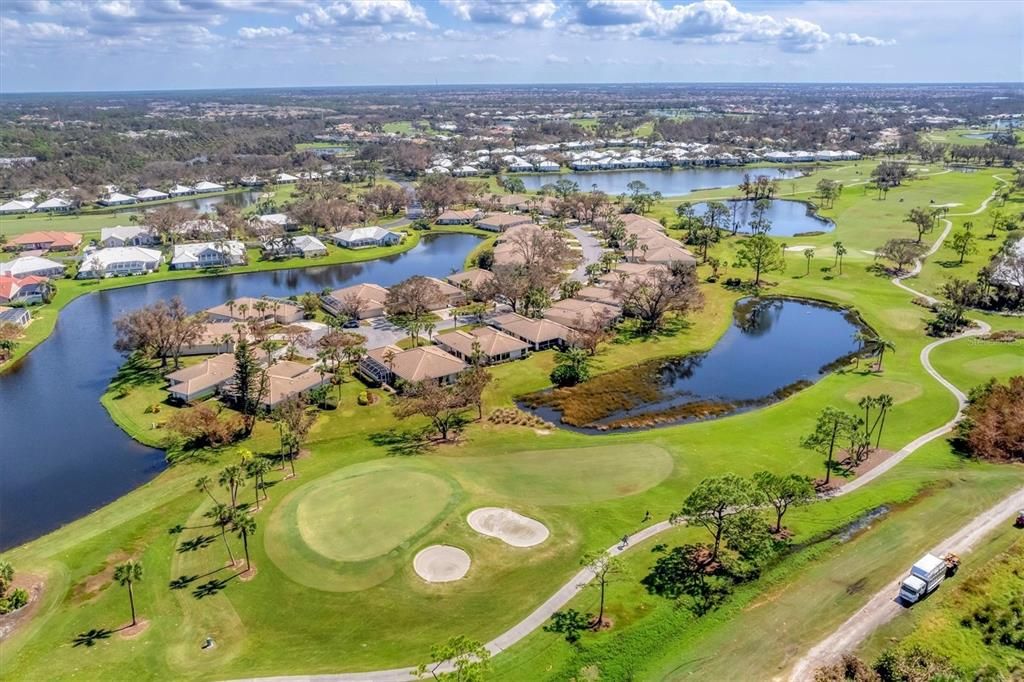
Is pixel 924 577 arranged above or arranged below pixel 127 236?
below

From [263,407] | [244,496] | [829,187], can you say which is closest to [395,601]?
[244,496]

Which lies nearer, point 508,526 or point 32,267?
point 508,526

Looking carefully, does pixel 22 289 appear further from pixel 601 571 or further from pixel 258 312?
pixel 601 571

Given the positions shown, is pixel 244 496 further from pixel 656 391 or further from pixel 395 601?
pixel 656 391

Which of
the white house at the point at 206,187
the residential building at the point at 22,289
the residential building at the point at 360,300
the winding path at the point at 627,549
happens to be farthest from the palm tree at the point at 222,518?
the white house at the point at 206,187

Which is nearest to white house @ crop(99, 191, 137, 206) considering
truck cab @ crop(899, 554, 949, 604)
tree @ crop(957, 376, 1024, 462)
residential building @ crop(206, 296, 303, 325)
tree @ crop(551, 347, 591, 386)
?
residential building @ crop(206, 296, 303, 325)

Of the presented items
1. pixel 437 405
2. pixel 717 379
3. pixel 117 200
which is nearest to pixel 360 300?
pixel 437 405

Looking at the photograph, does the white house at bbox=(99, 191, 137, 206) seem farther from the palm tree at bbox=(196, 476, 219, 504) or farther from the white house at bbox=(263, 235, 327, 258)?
the palm tree at bbox=(196, 476, 219, 504)
